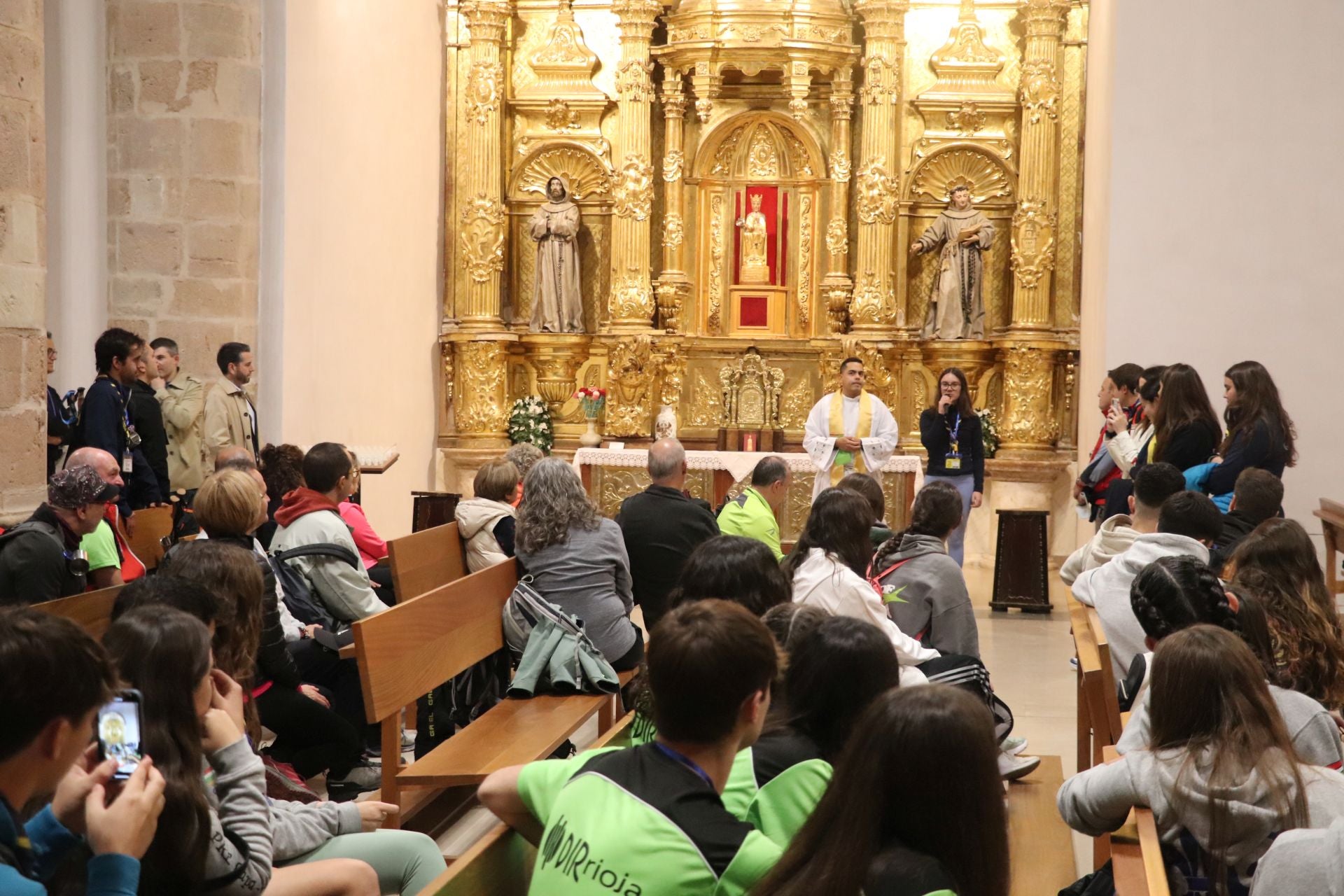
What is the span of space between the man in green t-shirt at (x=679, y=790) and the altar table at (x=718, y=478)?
9.39m

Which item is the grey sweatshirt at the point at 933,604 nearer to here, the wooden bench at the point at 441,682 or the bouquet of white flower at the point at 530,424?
the wooden bench at the point at 441,682

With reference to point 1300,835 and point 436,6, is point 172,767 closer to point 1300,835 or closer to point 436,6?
point 1300,835

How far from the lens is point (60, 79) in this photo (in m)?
9.58

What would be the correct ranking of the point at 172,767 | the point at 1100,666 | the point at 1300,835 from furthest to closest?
1. the point at 1100,666
2. the point at 172,767
3. the point at 1300,835

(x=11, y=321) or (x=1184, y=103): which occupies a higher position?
(x=1184, y=103)

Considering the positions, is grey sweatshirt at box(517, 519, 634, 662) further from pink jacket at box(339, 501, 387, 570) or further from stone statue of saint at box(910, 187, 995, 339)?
stone statue of saint at box(910, 187, 995, 339)

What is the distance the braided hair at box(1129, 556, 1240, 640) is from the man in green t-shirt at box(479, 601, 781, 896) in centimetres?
151

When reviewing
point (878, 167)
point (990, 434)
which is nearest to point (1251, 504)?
point (990, 434)

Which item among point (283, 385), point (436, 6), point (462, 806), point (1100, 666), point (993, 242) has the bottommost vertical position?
point (462, 806)

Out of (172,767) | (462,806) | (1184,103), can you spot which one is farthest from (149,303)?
(172,767)

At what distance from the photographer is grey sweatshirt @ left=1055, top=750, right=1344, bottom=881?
9.40 ft

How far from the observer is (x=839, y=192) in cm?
1377

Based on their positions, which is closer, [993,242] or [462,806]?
[462,806]

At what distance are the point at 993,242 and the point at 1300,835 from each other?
11899 mm
